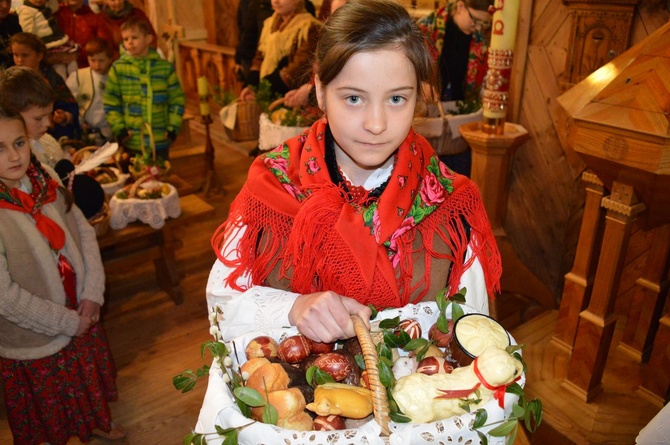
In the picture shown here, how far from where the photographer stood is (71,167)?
87.2 inches

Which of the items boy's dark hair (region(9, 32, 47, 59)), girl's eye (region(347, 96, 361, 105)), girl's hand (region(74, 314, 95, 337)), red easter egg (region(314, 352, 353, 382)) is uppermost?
girl's eye (region(347, 96, 361, 105))

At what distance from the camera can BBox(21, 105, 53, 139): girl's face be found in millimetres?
1959

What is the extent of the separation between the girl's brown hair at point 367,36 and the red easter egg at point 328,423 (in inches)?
22.0

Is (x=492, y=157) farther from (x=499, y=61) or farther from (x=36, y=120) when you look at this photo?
(x=36, y=120)

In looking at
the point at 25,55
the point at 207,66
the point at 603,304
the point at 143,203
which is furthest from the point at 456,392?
the point at 207,66

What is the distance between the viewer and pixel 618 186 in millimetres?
1551

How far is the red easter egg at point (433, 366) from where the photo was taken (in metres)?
0.82

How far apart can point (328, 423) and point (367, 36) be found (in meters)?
0.62

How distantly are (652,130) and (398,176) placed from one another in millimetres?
735

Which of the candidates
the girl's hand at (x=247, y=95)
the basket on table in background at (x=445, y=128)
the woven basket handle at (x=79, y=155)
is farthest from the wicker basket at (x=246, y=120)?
the basket on table in background at (x=445, y=128)

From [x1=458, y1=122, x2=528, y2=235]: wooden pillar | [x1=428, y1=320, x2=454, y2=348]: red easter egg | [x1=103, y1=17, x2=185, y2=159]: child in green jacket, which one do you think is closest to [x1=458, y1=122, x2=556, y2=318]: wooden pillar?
[x1=458, y1=122, x2=528, y2=235]: wooden pillar

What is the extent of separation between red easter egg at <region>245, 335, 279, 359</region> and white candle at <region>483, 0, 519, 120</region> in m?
1.52

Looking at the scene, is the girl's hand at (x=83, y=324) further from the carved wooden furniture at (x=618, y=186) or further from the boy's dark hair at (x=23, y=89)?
the carved wooden furniture at (x=618, y=186)

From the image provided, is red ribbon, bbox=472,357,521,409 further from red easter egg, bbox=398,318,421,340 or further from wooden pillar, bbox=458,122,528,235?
wooden pillar, bbox=458,122,528,235
